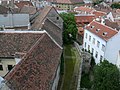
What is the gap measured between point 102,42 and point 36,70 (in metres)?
20.7

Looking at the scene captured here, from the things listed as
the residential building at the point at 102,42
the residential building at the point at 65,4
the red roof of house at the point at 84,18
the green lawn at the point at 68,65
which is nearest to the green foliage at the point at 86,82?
the green lawn at the point at 68,65

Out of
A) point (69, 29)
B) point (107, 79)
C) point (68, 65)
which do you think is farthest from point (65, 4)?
point (107, 79)

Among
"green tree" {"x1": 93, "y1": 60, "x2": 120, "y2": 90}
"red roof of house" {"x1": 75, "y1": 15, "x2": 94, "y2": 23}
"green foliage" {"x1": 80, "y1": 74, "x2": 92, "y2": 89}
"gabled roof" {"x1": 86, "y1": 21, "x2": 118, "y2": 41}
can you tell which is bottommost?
"green foliage" {"x1": 80, "y1": 74, "x2": 92, "y2": 89}

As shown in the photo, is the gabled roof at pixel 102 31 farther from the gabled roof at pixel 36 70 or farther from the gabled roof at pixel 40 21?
the gabled roof at pixel 36 70

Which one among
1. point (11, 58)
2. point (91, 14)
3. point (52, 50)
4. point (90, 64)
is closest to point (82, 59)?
point (90, 64)

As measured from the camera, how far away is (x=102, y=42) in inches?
1511

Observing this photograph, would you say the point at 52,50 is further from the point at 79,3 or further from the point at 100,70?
the point at 79,3

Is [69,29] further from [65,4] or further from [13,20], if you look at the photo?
[65,4]

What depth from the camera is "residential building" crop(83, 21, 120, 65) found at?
121 feet

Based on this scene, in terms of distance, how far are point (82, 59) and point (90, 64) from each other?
2.67 meters

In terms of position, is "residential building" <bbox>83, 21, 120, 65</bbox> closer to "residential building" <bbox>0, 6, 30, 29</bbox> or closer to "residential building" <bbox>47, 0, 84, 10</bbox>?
"residential building" <bbox>0, 6, 30, 29</bbox>

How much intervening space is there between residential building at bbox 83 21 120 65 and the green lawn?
442 centimetres

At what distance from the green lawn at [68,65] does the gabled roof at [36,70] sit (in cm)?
636

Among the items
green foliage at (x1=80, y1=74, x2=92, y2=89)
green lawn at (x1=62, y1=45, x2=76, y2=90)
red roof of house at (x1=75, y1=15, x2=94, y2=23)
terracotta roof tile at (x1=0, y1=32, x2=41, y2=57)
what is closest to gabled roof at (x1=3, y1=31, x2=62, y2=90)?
terracotta roof tile at (x1=0, y1=32, x2=41, y2=57)
